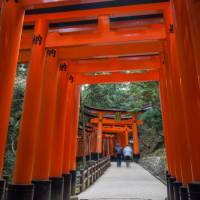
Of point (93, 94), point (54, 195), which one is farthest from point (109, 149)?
point (54, 195)

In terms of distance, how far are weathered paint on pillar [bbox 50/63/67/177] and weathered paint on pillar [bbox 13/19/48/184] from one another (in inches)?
70.3

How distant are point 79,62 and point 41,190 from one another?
4.53m

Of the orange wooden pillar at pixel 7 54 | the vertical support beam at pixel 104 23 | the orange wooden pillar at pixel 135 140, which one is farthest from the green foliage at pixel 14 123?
the orange wooden pillar at pixel 135 140

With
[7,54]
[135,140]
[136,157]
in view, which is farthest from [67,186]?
[136,157]

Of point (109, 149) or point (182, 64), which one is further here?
point (109, 149)

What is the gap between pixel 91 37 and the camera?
238 inches

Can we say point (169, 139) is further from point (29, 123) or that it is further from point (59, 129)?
point (29, 123)

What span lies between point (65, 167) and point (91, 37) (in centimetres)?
410

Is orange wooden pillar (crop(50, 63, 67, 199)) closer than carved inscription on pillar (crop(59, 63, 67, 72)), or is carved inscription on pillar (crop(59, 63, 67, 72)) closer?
A: orange wooden pillar (crop(50, 63, 67, 199))

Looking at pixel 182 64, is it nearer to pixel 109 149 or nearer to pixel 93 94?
pixel 93 94

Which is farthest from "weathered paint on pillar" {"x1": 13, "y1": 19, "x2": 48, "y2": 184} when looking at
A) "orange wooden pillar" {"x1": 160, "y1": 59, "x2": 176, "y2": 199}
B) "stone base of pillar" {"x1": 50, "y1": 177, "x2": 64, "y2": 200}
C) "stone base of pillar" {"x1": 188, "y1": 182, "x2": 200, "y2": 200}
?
"orange wooden pillar" {"x1": 160, "y1": 59, "x2": 176, "y2": 199}

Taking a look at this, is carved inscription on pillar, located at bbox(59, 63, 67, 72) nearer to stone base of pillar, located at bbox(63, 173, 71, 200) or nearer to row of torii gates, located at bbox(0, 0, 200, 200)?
row of torii gates, located at bbox(0, 0, 200, 200)

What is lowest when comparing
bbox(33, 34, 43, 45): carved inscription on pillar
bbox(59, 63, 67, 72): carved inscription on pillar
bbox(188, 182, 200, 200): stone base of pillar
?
bbox(188, 182, 200, 200): stone base of pillar

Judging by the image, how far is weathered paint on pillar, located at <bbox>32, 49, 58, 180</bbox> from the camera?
546 centimetres
